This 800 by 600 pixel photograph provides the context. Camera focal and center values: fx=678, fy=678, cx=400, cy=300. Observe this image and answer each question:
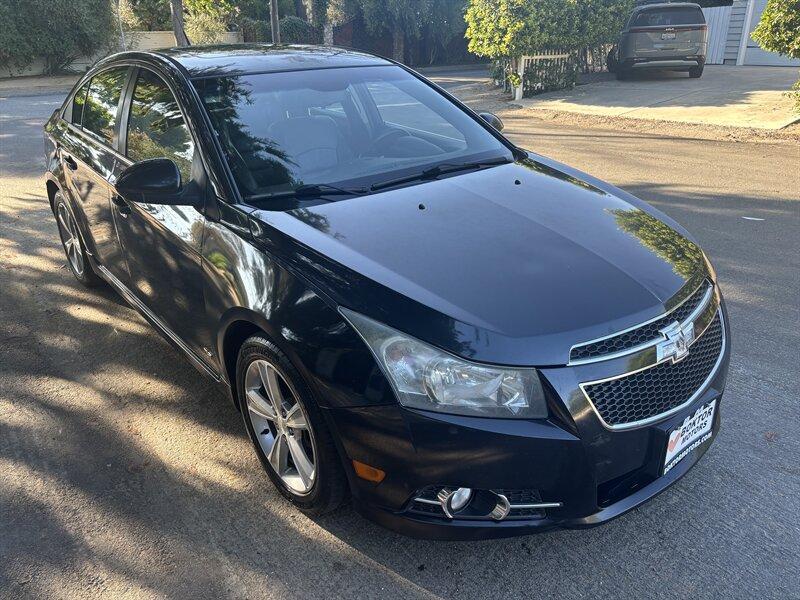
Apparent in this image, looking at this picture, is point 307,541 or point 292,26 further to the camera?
point 292,26

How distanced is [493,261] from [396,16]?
30190 mm

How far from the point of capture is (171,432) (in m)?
3.45

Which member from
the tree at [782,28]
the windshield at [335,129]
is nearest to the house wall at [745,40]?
the tree at [782,28]

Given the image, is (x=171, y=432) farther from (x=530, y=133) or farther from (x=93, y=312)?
(x=530, y=133)

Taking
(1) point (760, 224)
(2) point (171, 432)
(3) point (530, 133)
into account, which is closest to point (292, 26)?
(3) point (530, 133)

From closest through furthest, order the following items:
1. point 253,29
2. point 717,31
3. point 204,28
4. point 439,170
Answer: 1. point 439,170
2. point 717,31
3. point 204,28
4. point 253,29

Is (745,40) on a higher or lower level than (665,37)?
lower

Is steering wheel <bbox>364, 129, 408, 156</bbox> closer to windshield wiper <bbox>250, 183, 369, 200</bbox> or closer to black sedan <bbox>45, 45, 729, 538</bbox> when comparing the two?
black sedan <bbox>45, 45, 729, 538</bbox>

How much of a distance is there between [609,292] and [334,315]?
38.2 inches

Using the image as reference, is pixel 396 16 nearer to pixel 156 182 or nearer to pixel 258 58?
pixel 258 58

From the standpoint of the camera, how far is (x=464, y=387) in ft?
7.14

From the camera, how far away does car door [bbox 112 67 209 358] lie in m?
3.09

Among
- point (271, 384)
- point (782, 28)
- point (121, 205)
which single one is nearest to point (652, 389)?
point (271, 384)

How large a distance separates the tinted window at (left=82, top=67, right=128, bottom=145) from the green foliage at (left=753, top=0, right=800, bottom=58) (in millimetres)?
9658
